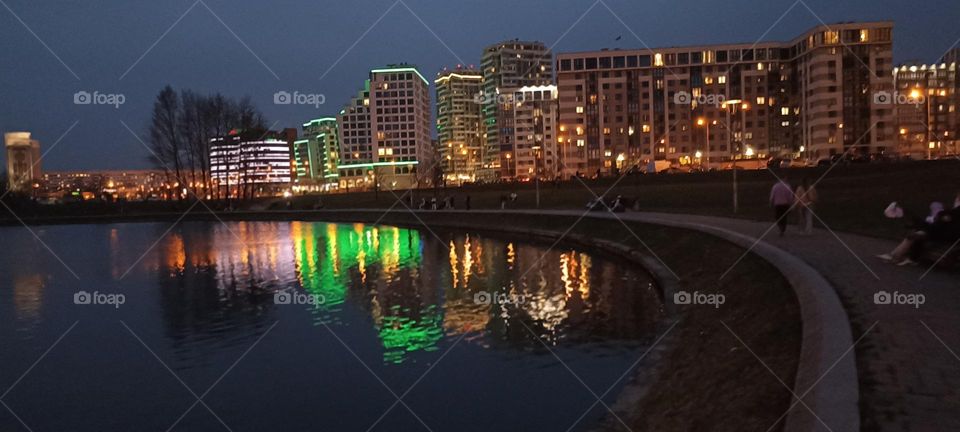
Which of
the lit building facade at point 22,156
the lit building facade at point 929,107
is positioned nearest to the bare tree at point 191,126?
the lit building facade at point 22,156

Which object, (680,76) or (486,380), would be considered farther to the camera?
(680,76)

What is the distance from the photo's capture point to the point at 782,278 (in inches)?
500

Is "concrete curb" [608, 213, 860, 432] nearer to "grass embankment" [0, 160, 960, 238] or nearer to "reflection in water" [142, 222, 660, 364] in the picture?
"reflection in water" [142, 222, 660, 364]

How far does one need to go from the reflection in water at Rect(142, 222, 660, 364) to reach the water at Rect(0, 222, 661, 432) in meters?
0.09

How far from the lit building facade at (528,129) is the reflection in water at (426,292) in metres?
119

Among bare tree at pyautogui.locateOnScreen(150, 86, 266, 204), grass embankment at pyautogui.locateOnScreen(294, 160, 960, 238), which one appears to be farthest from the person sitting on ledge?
bare tree at pyautogui.locateOnScreen(150, 86, 266, 204)

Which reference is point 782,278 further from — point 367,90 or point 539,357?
point 367,90

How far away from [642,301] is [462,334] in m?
5.42

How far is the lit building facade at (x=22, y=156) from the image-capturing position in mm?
112812

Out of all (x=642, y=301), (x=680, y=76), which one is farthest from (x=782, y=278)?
(x=680, y=76)

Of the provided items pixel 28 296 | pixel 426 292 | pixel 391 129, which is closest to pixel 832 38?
pixel 391 129

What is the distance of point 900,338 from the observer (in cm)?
768

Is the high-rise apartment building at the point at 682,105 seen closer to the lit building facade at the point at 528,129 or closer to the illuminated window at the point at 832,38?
the illuminated window at the point at 832,38

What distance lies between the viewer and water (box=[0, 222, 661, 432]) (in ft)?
32.6
